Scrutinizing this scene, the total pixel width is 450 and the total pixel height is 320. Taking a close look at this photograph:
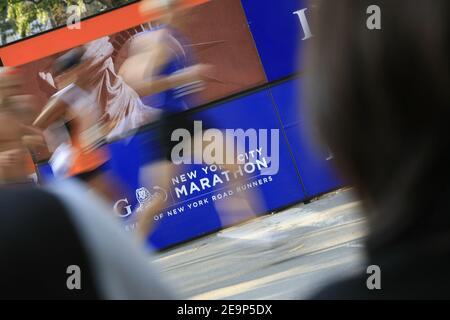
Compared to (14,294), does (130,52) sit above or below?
above

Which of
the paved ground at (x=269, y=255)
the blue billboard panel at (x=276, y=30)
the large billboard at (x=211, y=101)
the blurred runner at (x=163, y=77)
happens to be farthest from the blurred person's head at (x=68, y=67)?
the paved ground at (x=269, y=255)

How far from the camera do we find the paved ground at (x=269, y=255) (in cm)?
519

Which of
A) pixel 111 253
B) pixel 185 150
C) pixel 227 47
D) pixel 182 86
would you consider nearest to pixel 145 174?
pixel 185 150

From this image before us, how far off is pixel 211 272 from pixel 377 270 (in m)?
4.83

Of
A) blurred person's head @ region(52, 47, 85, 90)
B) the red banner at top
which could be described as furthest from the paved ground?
the red banner at top

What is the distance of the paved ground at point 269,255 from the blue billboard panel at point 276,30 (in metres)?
1.28

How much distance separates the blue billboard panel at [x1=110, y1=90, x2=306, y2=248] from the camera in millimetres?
6562

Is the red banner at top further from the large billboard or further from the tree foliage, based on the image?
the tree foliage

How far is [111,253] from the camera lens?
1.31m

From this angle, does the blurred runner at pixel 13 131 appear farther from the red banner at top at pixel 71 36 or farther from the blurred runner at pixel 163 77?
the red banner at top at pixel 71 36
